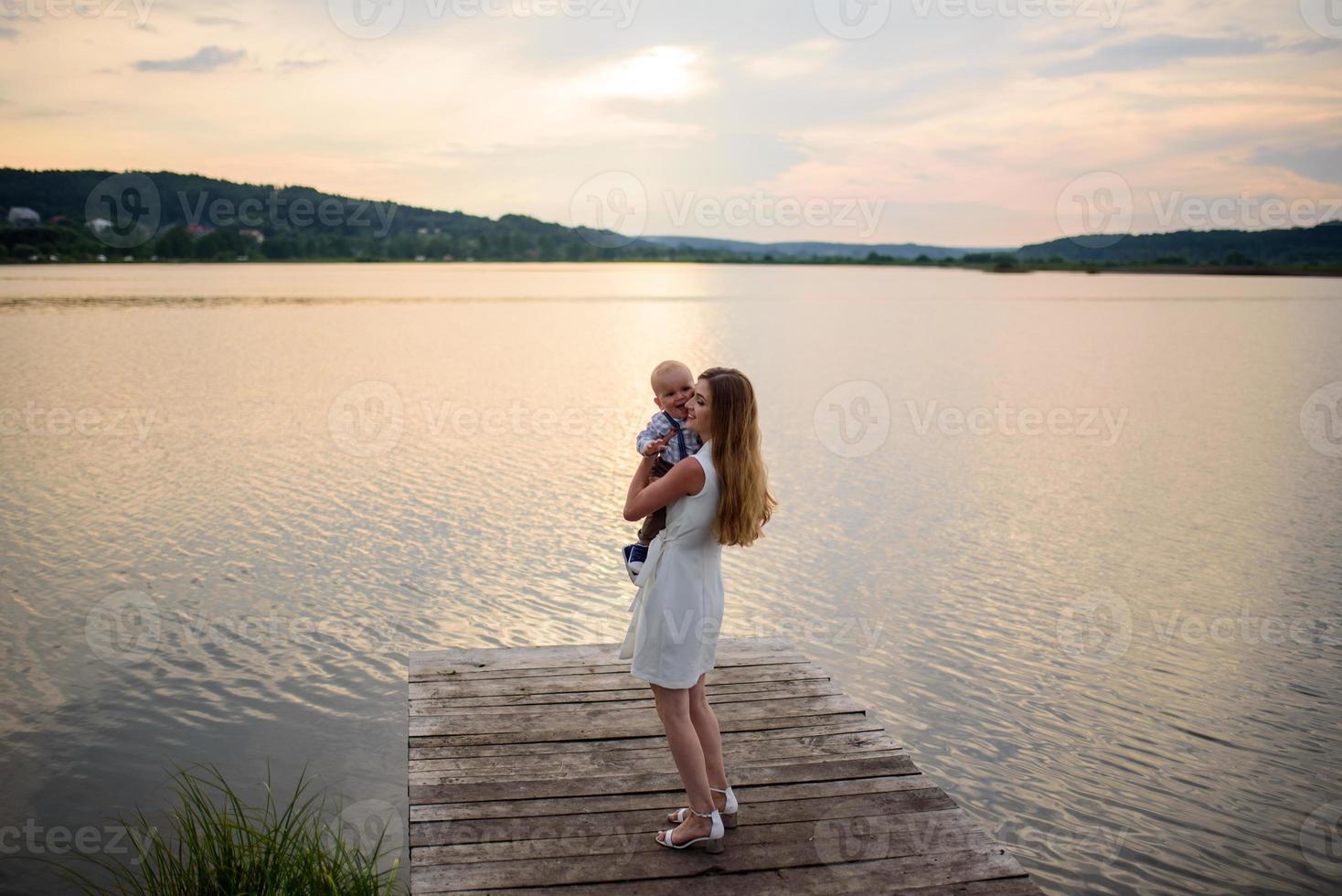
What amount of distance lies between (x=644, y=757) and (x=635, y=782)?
10.5 inches

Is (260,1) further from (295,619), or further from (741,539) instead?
(741,539)

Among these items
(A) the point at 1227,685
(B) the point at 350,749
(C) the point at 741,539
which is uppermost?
(C) the point at 741,539

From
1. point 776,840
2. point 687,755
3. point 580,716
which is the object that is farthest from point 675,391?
point 580,716

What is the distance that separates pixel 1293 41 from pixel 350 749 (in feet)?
106

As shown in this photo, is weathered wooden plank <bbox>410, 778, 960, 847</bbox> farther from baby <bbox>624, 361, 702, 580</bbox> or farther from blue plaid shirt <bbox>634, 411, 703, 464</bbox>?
blue plaid shirt <bbox>634, 411, 703, 464</bbox>

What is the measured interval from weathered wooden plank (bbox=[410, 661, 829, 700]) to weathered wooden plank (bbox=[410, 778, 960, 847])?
1285 millimetres

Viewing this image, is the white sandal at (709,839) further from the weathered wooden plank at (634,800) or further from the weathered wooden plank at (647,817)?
the weathered wooden plank at (634,800)

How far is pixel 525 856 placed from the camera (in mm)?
3820

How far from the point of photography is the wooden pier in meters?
3.74

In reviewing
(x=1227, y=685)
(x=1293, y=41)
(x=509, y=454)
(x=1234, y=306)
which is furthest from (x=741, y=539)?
(x=1234, y=306)

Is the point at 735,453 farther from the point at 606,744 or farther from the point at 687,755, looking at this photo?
the point at 606,744

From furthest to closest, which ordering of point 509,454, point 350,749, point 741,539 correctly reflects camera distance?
point 509,454 < point 350,749 < point 741,539

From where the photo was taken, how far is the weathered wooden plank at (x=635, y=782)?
14.1 ft

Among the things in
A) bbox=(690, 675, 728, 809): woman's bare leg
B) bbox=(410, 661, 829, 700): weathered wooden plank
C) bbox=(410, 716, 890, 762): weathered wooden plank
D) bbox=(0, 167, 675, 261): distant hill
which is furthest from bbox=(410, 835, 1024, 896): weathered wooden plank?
bbox=(0, 167, 675, 261): distant hill
